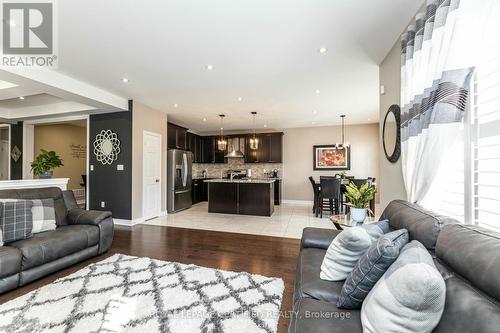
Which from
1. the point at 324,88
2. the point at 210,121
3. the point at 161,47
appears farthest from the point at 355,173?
the point at 161,47

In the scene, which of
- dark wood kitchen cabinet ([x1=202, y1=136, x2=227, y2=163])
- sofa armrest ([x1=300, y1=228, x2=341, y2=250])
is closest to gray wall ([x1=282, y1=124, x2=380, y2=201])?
dark wood kitchen cabinet ([x1=202, y1=136, x2=227, y2=163])

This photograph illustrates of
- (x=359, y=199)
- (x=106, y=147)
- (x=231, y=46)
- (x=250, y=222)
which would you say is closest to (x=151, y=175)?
(x=106, y=147)

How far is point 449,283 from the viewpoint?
908 millimetres

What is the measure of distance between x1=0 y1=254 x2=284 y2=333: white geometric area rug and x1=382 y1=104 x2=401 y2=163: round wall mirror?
1.87 m

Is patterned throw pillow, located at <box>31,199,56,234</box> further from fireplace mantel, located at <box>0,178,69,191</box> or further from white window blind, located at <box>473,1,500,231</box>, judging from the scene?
white window blind, located at <box>473,1,500,231</box>

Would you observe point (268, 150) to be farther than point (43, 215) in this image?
Yes

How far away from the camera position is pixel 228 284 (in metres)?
2.25

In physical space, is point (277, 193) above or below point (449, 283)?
below

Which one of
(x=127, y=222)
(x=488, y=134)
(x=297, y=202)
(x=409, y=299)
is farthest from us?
(x=297, y=202)

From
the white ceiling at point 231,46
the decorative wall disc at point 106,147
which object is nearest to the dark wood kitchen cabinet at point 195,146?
the decorative wall disc at point 106,147

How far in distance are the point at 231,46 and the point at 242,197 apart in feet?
12.6

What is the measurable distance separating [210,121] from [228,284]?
5390mm

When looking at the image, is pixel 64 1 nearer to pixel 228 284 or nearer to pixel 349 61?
pixel 228 284

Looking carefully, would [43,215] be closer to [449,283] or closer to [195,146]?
[449,283]
